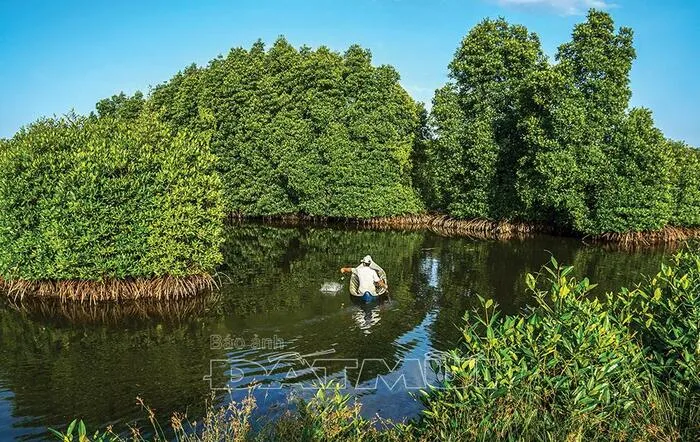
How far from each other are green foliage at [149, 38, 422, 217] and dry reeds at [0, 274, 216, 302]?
27.9m

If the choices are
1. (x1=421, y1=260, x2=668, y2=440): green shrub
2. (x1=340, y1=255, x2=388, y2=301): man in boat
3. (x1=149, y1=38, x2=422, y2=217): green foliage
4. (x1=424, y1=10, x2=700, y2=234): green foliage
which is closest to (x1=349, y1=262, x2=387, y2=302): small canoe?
(x1=340, y1=255, x2=388, y2=301): man in boat

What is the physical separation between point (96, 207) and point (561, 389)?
17914 mm

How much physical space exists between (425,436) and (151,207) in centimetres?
1631

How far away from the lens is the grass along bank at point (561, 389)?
6508 millimetres

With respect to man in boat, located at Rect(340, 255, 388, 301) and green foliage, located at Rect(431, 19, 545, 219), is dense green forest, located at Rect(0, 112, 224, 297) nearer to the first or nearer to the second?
man in boat, located at Rect(340, 255, 388, 301)

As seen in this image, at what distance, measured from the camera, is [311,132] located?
4981 cm

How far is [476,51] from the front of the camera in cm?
4425

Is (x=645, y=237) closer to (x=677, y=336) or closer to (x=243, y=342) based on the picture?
(x=243, y=342)

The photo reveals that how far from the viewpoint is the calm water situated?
12656mm

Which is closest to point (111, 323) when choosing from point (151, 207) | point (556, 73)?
point (151, 207)

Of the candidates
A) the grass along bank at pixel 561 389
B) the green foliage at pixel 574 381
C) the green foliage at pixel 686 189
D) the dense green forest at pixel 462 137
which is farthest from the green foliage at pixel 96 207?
the green foliage at pixel 686 189

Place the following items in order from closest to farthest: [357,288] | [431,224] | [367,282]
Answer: [367,282] → [357,288] → [431,224]

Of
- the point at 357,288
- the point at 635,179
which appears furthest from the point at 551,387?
the point at 635,179

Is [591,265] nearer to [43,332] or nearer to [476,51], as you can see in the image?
[476,51]
